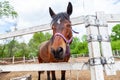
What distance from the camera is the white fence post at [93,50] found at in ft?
7.64

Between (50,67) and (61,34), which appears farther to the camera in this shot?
(50,67)

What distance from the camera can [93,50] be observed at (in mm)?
2357

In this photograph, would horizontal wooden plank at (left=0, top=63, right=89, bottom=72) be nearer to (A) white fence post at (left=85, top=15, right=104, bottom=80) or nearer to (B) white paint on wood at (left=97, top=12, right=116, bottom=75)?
(A) white fence post at (left=85, top=15, right=104, bottom=80)

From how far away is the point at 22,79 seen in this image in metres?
3.91

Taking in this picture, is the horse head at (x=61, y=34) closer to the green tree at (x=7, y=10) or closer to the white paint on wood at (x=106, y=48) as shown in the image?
the white paint on wood at (x=106, y=48)

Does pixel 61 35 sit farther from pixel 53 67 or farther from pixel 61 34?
pixel 53 67

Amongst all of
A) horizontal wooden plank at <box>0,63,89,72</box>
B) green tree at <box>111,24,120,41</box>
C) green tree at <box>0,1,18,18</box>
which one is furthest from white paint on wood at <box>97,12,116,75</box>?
green tree at <box>111,24,120,41</box>

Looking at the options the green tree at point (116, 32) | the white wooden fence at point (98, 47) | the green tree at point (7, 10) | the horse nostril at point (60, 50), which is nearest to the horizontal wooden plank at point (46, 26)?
the white wooden fence at point (98, 47)

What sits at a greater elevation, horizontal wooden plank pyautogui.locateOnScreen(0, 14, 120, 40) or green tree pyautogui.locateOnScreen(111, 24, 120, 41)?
green tree pyautogui.locateOnScreen(111, 24, 120, 41)

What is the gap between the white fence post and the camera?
2328 millimetres

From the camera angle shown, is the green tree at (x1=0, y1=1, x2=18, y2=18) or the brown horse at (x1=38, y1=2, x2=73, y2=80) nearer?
the brown horse at (x1=38, y1=2, x2=73, y2=80)

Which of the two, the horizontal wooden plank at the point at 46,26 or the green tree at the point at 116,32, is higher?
the green tree at the point at 116,32

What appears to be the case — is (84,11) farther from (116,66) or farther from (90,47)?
(116,66)

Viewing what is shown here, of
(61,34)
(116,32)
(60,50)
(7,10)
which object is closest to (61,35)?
(61,34)
